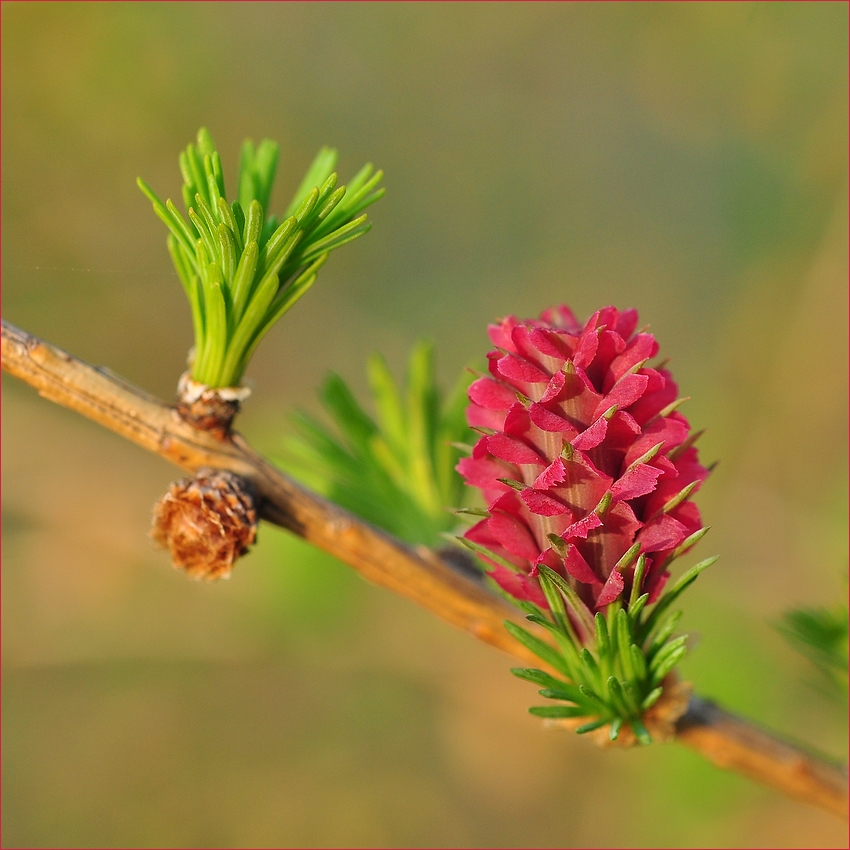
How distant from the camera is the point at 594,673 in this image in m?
0.33

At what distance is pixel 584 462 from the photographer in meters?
0.30

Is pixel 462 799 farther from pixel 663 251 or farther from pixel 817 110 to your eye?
pixel 817 110

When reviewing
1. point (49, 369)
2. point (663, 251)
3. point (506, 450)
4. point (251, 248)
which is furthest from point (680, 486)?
point (663, 251)

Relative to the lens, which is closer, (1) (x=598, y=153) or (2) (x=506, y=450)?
(2) (x=506, y=450)

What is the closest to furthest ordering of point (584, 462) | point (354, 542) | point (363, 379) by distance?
point (584, 462) → point (354, 542) → point (363, 379)

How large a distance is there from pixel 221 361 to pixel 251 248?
8 cm

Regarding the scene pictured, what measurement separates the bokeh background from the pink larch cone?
842mm

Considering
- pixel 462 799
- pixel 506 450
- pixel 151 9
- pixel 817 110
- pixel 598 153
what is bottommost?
pixel 462 799

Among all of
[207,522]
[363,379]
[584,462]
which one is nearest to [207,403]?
[207,522]

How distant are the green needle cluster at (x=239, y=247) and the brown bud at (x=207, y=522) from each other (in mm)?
56

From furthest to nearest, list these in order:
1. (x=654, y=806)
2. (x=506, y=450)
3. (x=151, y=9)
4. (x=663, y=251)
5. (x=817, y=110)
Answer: (x=663, y=251), (x=817, y=110), (x=151, y=9), (x=654, y=806), (x=506, y=450)

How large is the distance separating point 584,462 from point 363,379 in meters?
1.69

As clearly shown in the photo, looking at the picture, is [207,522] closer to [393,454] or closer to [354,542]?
[354,542]

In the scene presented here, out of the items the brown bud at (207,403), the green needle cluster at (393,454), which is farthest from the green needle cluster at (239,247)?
the green needle cluster at (393,454)
